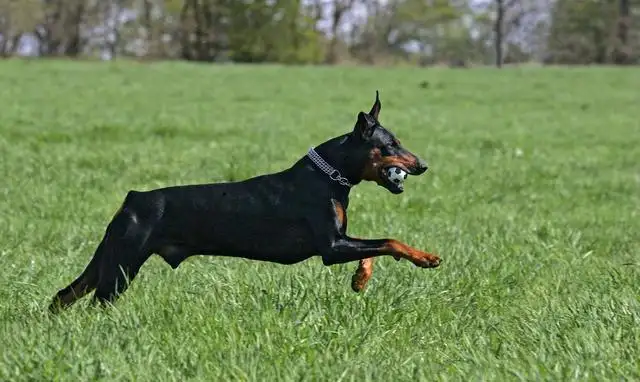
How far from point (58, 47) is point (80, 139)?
59438 mm

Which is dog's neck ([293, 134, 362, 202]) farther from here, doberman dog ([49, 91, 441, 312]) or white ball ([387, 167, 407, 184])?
white ball ([387, 167, 407, 184])

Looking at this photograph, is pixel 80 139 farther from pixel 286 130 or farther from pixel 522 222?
pixel 522 222

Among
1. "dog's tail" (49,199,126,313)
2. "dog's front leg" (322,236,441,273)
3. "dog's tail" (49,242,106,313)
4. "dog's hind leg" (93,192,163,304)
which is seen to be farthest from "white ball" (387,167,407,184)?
"dog's tail" (49,242,106,313)

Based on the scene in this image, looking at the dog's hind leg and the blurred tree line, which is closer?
the dog's hind leg

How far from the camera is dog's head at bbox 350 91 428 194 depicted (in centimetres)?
Result: 407

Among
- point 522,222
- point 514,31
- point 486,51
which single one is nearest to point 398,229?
point 522,222

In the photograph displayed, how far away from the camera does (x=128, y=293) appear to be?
15.6ft

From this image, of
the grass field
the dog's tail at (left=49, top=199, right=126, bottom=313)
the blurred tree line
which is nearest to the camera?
the grass field

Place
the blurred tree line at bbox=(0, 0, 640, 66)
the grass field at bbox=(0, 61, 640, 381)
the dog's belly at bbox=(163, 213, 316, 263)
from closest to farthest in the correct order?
the grass field at bbox=(0, 61, 640, 381) → the dog's belly at bbox=(163, 213, 316, 263) → the blurred tree line at bbox=(0, 0, 640, 66)

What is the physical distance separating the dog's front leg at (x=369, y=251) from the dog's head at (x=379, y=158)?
269mm

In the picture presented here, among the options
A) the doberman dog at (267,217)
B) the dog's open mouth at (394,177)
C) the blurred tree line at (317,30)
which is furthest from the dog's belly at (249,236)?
the blurred tree line at (317,30)

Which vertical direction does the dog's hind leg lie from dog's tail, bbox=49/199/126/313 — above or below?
above

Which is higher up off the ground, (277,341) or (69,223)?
(277,341)

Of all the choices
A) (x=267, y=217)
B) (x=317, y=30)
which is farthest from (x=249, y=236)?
(x=317, y=30)
